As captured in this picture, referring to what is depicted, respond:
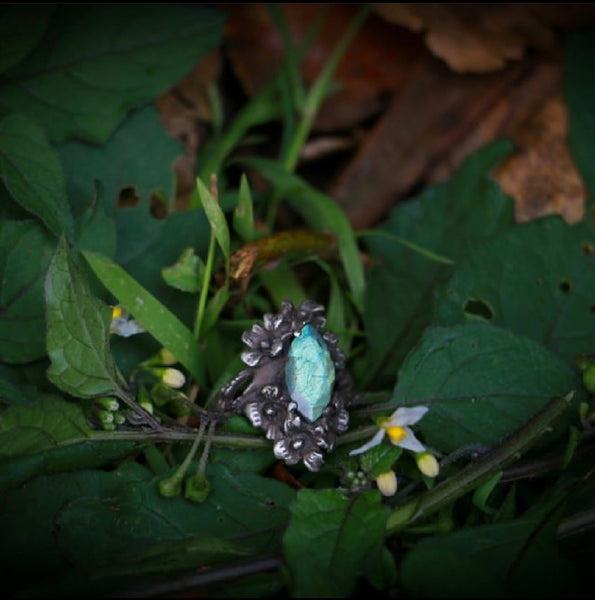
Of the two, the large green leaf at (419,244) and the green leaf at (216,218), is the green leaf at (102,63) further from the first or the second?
the large green leaf at (419,244)

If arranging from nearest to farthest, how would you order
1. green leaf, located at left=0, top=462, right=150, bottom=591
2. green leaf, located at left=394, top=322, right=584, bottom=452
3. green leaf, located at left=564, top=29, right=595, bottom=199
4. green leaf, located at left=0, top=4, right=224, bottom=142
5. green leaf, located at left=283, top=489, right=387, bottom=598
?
green leaf, located at left=283, top=489, right=387, bottom=598 → green leaf, located at left=0, top=462, right=150, bottom=591 → green leaf, located at left=394, top=322, right=584, bottom=452 → green leaf, located at left=0, top=4, right=224, bottom=142 → green leaf, located at left=564, top=29, right=595, bottom=199

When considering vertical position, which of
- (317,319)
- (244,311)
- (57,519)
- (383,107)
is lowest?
(57,519)

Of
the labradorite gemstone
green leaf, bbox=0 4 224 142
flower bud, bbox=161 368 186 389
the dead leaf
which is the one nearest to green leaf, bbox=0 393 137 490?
flower bud, bbox=161 368 186 389

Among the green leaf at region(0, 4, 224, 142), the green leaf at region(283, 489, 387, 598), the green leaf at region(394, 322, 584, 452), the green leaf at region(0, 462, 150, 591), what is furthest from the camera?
Result: the green leaf at region(0, 4, 224, 142)

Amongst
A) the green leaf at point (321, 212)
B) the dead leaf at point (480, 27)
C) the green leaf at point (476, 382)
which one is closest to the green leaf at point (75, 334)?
the green leaf at point (476, 382)

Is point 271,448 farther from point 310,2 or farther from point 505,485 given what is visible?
point 310,2

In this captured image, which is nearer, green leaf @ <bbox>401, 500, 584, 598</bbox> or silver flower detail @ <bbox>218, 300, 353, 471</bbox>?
green leaf @ <bbox>401, 500, 584, 598</bbox>

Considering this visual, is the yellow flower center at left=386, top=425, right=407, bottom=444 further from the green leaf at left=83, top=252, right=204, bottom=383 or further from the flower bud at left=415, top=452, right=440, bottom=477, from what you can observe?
the green leaf at left=83, top=252, right=204, bottom=383

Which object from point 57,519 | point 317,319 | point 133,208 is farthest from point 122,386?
point 133,208

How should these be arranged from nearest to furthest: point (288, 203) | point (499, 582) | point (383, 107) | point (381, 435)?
point (499, 582), point (381, 435), point (288, 203), point (383, 107)
